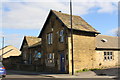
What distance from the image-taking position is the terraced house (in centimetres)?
2291

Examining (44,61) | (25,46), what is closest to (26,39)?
(25,46)

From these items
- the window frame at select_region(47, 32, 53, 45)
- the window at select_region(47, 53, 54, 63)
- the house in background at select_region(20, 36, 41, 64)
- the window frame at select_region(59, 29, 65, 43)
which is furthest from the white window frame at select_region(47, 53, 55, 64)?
the house in background at select_region(20, 36, 41, 64)

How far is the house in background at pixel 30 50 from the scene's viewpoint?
31.9 meters

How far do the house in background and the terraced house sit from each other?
3.90 meters

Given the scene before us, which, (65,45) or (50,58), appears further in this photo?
(50,58)

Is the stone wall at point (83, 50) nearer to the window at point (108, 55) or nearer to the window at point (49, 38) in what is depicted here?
the window at point (108, 55)

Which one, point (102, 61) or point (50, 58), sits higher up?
point (50, 58)

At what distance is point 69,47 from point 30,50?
45.8 feet

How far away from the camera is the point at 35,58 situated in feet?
107

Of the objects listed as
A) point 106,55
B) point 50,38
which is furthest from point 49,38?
point 106,55

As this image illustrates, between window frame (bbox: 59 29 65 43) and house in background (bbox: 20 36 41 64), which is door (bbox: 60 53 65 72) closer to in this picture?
window frame (bbox: 59 29 65 43)

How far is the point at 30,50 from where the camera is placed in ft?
113

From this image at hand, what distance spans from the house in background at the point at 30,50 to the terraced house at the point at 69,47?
3897 millimetres

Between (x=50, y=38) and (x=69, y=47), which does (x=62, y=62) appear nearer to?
(x=69, y=47)
